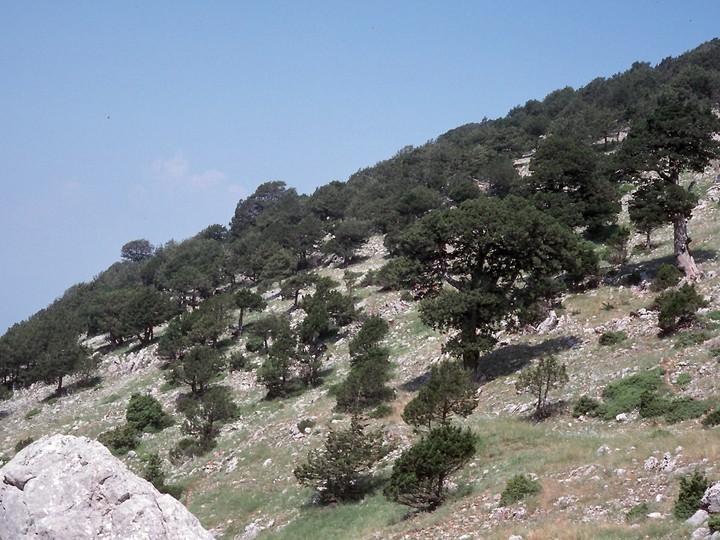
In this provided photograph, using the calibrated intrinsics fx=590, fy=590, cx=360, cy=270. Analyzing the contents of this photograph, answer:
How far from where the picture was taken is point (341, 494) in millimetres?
24766

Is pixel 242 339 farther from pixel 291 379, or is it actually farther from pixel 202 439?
pixel 202 439

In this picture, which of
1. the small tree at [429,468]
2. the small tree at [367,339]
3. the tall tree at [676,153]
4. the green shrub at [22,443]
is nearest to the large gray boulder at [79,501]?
the small tree at [429,468]

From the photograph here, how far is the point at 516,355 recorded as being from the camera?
37281mm

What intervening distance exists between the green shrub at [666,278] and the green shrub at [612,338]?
607 centimetres

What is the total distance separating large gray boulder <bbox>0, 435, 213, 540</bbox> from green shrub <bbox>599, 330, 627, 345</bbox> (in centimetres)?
2685

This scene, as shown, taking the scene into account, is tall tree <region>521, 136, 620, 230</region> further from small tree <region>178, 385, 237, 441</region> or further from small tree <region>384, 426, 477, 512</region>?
small tree <region>384, 426, 477, 512</region>

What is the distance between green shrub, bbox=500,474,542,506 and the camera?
17766 millimetres

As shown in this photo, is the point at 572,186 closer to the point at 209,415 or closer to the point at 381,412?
the point at 381,412

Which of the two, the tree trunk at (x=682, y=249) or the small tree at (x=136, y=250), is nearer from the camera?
the tree trunk at (x=682, y=249)

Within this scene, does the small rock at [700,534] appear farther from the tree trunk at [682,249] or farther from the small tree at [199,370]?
the small tree at [199,370]

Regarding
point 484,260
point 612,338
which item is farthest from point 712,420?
point 484,260

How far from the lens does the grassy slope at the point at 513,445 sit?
53.4 ft

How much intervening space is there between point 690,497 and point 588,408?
1275 centimetres

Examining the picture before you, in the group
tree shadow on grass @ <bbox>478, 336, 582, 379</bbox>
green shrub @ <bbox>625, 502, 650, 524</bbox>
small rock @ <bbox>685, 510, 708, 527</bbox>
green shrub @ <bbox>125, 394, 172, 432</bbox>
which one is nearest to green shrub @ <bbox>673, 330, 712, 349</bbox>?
tree shadow on grass @ <bbox>478, 336, 582, 379</bbox>
